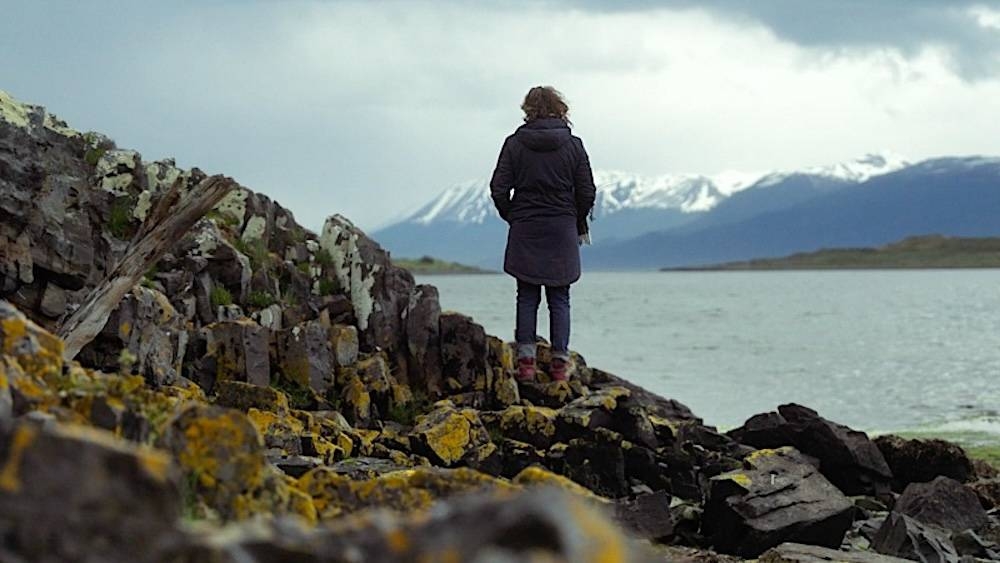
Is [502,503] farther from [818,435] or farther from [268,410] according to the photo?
[818,435]

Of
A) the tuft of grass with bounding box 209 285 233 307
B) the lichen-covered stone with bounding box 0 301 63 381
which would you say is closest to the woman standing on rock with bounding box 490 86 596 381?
the tuft of grass with bounding box 209 285 233 307

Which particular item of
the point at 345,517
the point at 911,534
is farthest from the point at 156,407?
the point at 911,534

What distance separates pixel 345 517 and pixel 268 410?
991 cm

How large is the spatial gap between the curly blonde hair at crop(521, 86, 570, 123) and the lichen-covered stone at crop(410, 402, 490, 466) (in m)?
4.71

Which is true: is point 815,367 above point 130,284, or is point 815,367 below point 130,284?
below

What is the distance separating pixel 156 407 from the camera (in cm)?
→ 640

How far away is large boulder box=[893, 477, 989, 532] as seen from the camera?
57.1ft

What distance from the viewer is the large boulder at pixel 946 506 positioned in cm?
1741

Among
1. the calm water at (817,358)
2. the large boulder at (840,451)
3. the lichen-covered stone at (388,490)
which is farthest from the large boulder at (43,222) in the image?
the calm water at (817,358)

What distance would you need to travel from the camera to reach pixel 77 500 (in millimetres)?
3598

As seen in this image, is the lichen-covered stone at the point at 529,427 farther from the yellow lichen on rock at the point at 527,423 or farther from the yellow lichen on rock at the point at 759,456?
the yellow lichen on rock at the point at 759,456

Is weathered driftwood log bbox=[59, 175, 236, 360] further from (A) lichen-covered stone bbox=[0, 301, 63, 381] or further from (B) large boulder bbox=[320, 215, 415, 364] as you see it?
(A) lichen-covered stone bbox=[0, 301, 63, 381]

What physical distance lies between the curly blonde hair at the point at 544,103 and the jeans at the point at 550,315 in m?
2.67

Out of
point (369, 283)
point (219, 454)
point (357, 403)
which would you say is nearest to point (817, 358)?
point (369, 283)
